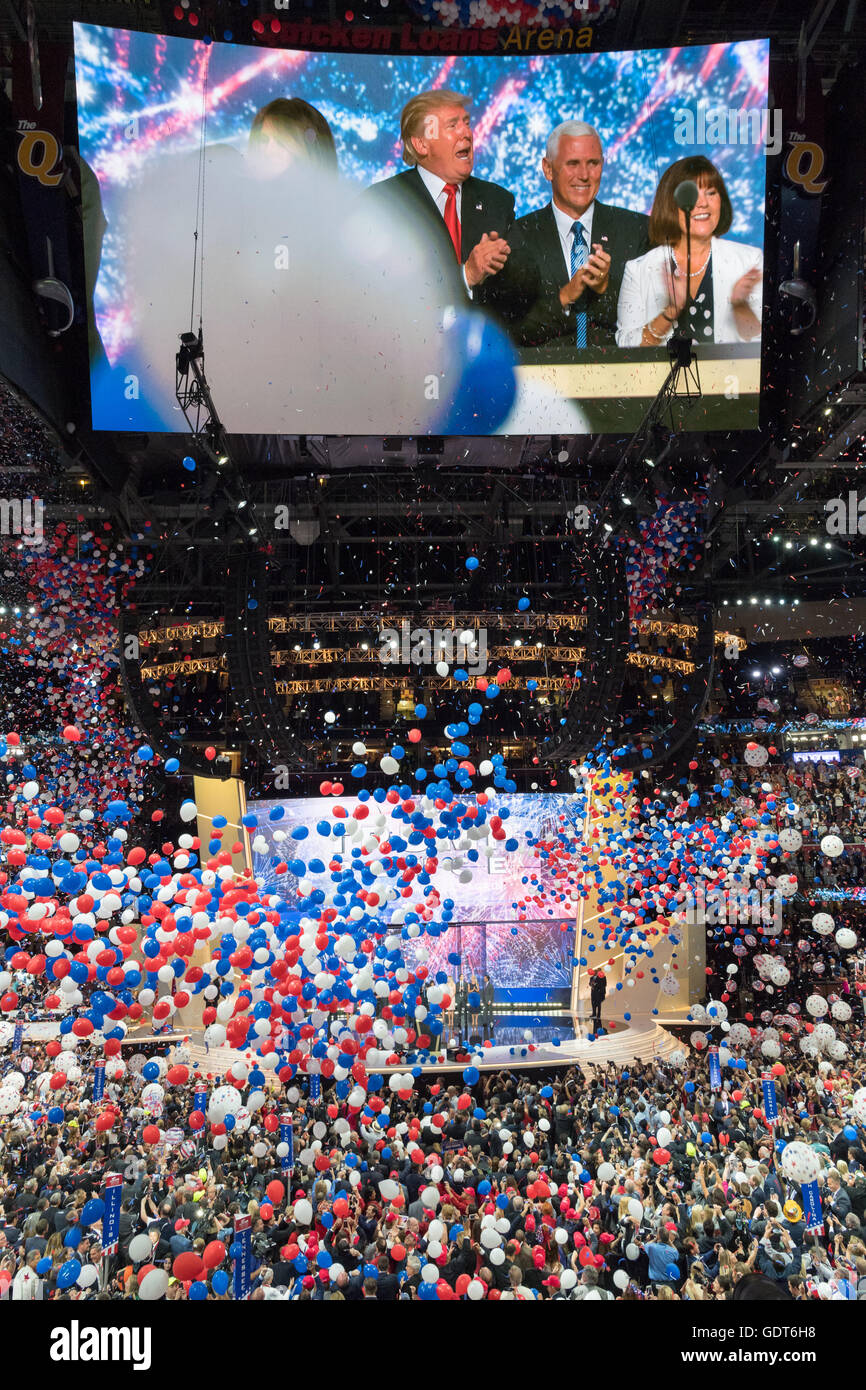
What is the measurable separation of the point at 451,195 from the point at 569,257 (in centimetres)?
93

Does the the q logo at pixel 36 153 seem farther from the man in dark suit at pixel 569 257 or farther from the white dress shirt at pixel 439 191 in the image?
the man in dark suit at pixel 569 257

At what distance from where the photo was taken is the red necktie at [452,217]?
6328 millimetres

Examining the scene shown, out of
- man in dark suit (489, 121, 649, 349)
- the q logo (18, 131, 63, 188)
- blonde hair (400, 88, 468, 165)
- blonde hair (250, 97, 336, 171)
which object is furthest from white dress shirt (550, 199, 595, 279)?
the q logo (18, 131, 63, 188)

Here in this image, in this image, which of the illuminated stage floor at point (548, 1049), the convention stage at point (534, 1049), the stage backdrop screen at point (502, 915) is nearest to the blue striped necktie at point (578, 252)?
the stage backdrop screen at point (502, 915)

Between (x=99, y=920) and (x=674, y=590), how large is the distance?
255 inches

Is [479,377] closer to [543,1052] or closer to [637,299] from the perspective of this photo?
[637,299]

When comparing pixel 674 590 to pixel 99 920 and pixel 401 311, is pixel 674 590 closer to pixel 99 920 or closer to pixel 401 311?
pixel 401 311

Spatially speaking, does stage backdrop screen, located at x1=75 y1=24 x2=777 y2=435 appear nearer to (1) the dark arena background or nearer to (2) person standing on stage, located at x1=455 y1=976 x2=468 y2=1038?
(1) the dark arena background

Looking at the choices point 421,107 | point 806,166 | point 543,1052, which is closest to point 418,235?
point 421,107

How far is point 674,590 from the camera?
915 centimetres

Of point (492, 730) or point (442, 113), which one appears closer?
point (442, 113)

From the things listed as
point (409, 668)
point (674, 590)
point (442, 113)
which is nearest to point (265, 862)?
point (409, 668)

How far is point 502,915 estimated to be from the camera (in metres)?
12.1
